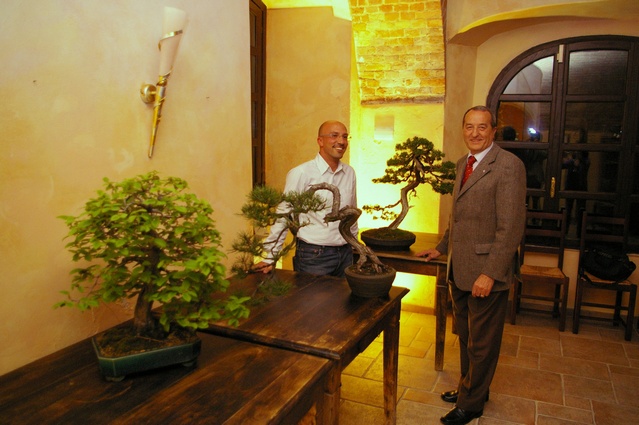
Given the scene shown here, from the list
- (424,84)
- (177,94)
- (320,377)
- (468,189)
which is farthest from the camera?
(424,84)

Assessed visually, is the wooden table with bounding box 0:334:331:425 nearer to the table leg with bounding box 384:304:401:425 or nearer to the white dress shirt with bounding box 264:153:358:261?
the table leg with bounding box 384:304:401:425

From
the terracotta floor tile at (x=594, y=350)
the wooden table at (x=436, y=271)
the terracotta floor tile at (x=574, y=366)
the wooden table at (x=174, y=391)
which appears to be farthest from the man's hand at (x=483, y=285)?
the terracotta floor tile at (x=594, y=350)

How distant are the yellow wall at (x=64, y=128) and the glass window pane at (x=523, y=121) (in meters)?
3.63

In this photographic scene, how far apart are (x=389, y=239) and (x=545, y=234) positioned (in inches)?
75.7

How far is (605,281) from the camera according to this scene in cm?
434

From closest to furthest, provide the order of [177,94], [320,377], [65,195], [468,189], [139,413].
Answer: [139,413], [320,377], [65,195], [177,94], [468,189]

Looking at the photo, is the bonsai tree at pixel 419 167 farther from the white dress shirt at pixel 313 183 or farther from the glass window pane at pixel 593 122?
the glass window pane at pixel 593 122

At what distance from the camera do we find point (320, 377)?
5.31ft

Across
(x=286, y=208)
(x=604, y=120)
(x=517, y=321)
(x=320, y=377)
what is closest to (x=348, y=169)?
(x=286, y=208)

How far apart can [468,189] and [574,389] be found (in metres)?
1.75

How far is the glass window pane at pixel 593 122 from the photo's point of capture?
187 inches

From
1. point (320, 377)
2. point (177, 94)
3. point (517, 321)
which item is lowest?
point (517, 321)

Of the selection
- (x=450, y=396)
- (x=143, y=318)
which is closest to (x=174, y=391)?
(x=143, y=318)

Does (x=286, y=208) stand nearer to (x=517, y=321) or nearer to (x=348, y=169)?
(x=348, y=169)
